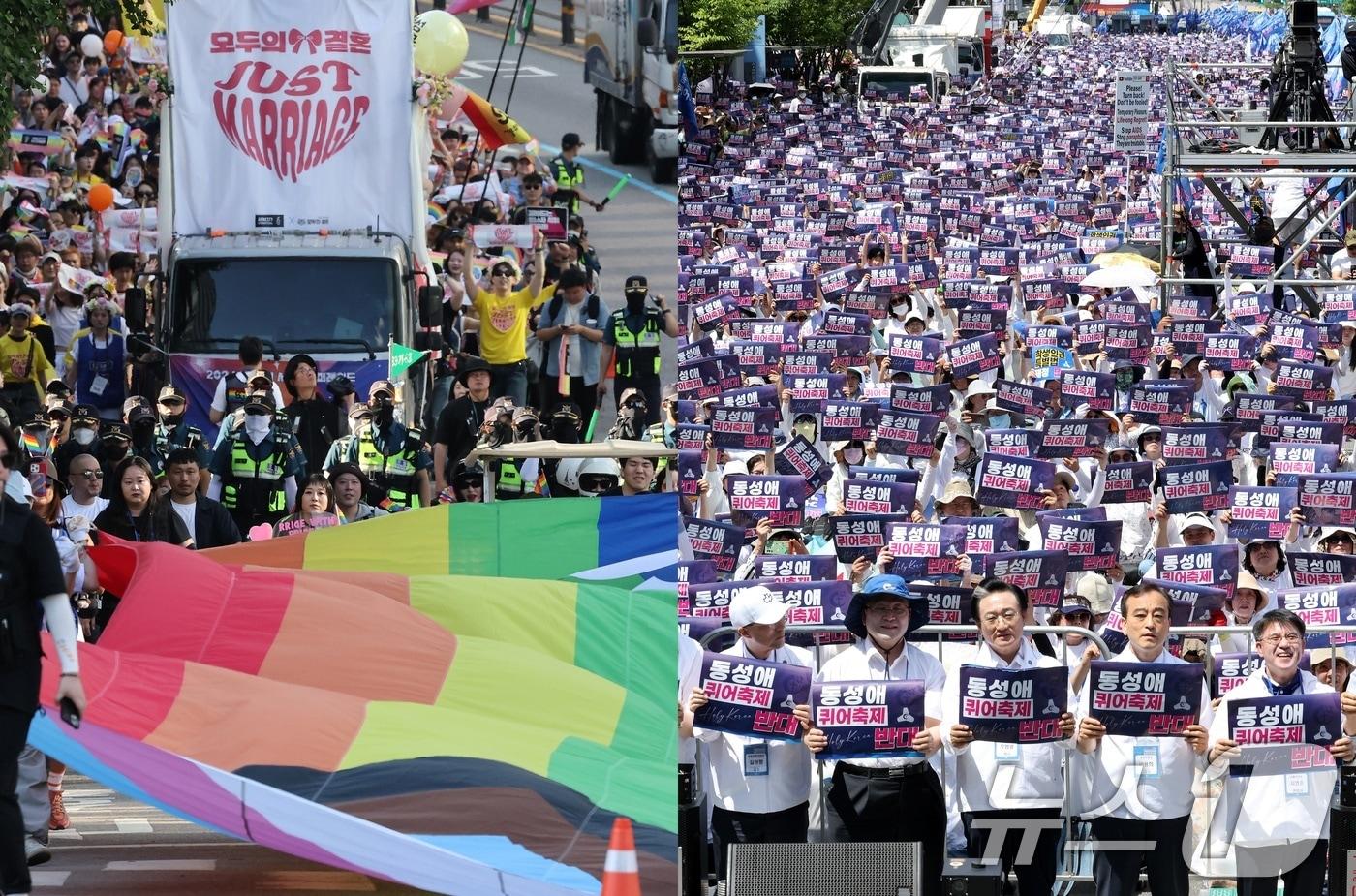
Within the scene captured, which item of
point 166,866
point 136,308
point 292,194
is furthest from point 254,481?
point 166,866

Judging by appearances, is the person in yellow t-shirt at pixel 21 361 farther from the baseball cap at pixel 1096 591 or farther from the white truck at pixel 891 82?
the white truck at pixel 891 82

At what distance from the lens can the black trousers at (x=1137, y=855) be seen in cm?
837

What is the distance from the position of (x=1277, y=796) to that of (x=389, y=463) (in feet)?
23.1

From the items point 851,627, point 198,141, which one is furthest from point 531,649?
point 198,141

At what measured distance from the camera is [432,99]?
16.6 meters

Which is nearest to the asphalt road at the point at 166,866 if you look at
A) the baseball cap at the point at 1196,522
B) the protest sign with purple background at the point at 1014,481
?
the baseball cap at the point at 1196,522

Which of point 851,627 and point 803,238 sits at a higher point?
point 803,238

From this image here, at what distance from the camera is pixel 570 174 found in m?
17.7

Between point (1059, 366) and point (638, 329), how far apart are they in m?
5.61

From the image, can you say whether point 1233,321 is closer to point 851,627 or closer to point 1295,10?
point 1295,10

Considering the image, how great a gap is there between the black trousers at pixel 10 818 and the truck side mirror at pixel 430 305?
8673 millimetres

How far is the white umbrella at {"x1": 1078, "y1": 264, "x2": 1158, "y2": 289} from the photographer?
27.3 m

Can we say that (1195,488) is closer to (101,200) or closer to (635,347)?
(635,347)

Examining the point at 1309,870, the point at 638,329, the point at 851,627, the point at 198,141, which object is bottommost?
the point at 1309,870
